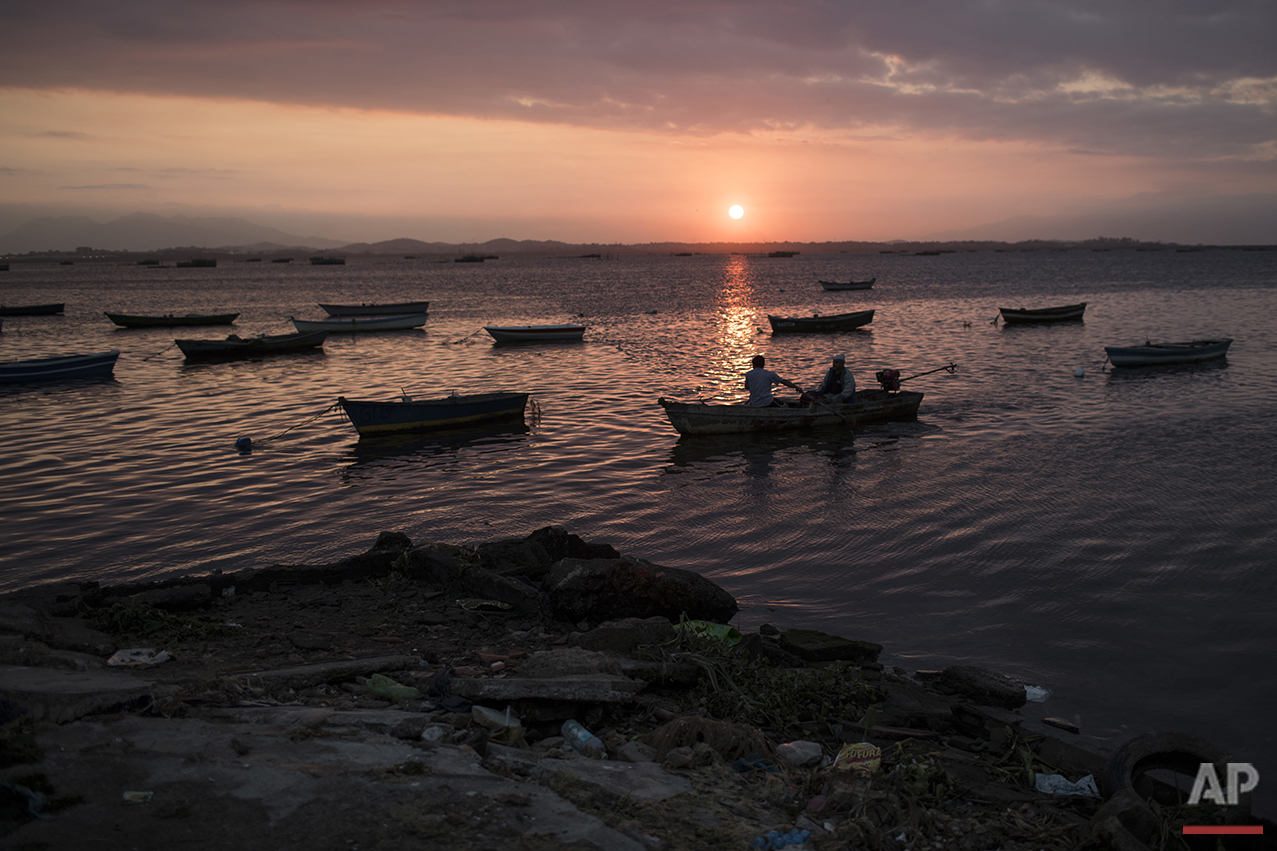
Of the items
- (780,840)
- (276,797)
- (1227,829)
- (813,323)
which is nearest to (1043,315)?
(813,323)

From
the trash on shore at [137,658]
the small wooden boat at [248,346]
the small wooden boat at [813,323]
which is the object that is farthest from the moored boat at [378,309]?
the trash on shore at [137,658]

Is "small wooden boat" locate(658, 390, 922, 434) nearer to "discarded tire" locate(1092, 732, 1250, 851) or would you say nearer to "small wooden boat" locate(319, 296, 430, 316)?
"discarded tire" locate(1092, 732, 1250, 851)

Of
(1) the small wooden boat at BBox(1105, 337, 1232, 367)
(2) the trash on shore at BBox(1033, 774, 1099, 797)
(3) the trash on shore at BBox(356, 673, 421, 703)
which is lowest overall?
(2) the trash on shore at BBox(1033, 774, 1099, 797)

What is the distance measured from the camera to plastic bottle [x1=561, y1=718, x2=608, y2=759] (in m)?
5.44

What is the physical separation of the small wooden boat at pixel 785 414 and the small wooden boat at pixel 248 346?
24.7 meters

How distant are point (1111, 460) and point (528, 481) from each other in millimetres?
12760

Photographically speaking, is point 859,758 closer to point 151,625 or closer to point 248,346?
point 151,625

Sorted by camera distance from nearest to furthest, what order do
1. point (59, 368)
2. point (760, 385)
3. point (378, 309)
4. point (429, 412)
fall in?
1. point (760, 385)
2. point (429, 412)
3. point (59, 368)
4. point (378, 309)

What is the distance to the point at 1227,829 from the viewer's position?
15.9ft

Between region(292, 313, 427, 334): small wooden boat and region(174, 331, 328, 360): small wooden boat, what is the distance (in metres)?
4.65

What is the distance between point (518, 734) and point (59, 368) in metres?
31.4

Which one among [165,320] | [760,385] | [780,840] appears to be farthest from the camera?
[165,320]

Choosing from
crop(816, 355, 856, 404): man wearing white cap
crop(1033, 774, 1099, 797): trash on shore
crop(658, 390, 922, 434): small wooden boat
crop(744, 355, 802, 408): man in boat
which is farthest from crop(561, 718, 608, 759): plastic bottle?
crop(816, 355, 856, 404): man wearing white cap

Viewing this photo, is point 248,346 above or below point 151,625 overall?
above
